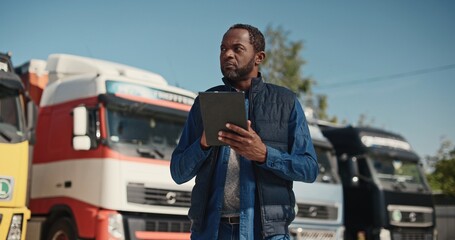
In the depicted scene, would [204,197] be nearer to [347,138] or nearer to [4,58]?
[4,58]

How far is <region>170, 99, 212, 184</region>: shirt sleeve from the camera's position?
2762 millimetres

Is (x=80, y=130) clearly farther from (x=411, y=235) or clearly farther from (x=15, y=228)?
(x=411, y=235)

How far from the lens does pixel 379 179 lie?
1159cm

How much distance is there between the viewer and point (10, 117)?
271 inches

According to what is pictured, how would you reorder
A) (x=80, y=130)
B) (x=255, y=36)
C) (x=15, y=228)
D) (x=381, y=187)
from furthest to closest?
(x=381, y=187) < (x=80, y=130) < (x=15, y=228) < (x=255, y=36)

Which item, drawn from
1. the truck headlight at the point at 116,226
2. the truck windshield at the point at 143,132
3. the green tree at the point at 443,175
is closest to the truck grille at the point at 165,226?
the truck headlight at the point at 116,226

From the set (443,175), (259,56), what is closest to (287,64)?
(443,175)

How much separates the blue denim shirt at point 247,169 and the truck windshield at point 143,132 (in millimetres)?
4801

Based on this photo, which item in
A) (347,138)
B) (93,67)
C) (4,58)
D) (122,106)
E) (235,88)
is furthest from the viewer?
(347,138)

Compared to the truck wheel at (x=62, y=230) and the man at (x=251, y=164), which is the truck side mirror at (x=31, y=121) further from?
the man at (x=251, y=164)

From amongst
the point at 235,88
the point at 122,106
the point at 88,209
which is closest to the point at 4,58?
the point at 122,106

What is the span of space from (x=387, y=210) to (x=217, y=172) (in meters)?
9.17

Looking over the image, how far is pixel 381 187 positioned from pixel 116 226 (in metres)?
5.99

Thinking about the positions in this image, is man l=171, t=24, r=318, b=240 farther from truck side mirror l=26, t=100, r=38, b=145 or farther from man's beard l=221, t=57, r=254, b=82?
truck side mirror l=26, t=100, r=38, b=145
